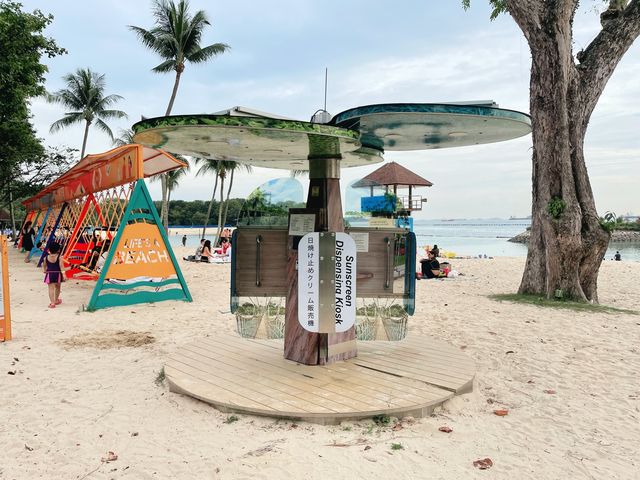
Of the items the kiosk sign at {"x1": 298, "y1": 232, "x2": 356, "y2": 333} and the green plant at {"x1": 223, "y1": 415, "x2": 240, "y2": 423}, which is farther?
the kiosk sign at {"x1": 298, "y1": 232, "x2": 356, "y2": 333}

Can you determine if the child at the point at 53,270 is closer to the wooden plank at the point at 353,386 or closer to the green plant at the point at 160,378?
the green plant at the point at 160,378

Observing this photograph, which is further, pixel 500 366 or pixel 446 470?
pixel 500 366

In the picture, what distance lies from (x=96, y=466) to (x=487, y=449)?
2.58 meters

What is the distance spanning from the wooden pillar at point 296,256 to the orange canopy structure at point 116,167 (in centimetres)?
535

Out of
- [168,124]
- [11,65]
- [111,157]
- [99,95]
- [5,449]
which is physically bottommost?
[5,449]

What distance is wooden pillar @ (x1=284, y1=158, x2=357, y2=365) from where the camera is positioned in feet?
14.8

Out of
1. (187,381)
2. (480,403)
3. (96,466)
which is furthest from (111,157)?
(480,403)

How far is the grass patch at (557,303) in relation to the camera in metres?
8.75

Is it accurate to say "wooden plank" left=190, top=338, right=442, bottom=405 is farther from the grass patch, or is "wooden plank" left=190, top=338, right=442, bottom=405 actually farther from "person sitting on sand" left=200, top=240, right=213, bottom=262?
"person sitting on sand" left=200, top=240, right=213, bottom=262

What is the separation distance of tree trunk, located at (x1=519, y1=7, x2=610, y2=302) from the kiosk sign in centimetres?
693

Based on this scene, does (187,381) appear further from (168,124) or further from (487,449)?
(487,449)

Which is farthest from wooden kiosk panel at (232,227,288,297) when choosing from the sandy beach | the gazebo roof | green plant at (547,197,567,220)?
the gazebo roof

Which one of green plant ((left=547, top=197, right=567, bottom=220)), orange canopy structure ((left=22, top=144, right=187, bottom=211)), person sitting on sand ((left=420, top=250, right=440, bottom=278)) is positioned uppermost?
orange canopy structure ((left=22, top=144, right=187, bottom=211))

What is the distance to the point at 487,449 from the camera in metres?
3.16
